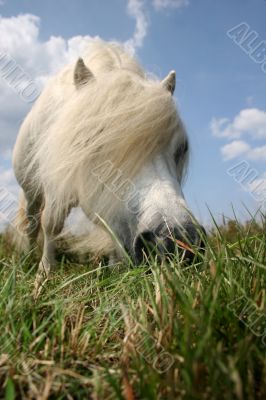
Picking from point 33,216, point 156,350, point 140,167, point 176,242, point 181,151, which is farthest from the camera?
point 33,216

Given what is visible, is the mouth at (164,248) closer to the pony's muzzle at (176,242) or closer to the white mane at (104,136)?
the pony's muzzle at (176,242)

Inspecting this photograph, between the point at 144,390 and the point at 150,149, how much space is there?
1.85m

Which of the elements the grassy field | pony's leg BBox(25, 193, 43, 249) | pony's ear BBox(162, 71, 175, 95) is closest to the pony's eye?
pony's ear BBox(162, 71, 175, 95)

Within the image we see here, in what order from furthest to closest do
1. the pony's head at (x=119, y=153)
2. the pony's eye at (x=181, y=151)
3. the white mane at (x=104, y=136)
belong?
the pony's eye at (x=181, y=151) < the white mane at (x=104, y=136) < the pony's head at (x=119, y=153)

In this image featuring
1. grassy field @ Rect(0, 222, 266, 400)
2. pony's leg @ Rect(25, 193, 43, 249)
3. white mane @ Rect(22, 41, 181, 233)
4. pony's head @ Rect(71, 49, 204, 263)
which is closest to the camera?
grassy field @ Rect(0, 222, 266, 400)

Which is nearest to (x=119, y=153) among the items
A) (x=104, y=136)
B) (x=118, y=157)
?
(x=118, y=157)

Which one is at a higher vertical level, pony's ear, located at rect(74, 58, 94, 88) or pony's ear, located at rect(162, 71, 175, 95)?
pony's ear, located at rect(162, 71, 175, 95)

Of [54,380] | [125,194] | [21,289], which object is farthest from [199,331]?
[125,194]

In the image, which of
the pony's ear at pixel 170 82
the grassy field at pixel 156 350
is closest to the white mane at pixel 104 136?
the pony's ear at pixel 170 82

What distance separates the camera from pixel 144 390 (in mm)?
781

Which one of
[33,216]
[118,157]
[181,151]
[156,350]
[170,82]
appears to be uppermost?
[170,82]

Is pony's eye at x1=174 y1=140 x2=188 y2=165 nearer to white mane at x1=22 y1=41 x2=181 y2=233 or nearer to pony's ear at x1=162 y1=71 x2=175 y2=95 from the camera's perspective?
white mane at x1=22 y1=41 x2=181 y2=233

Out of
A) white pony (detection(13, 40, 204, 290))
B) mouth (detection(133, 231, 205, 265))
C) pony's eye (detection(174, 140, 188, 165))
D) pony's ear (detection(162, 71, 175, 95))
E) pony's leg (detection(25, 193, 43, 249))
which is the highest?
pony's ear (detection(162, 71, 175, 95))

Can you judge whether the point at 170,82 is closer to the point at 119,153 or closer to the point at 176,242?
the point at 119,153
